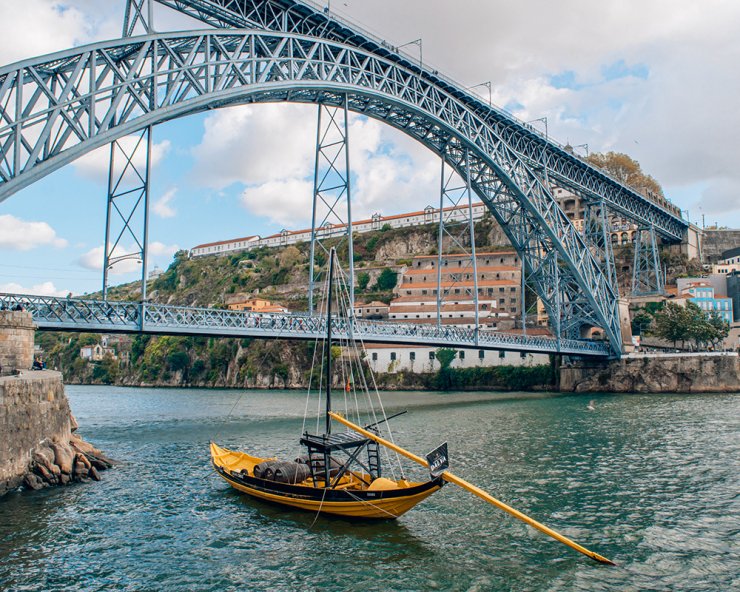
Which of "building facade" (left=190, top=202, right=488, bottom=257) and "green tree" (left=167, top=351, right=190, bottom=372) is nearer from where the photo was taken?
"green tree" (left=167, top=351, right=190, bottom=372)

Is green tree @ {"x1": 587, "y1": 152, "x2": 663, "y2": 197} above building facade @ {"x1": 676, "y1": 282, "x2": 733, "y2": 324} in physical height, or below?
above

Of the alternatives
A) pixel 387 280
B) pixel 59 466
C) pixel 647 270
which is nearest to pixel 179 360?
pixel 387 280

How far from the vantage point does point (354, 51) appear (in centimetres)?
3391

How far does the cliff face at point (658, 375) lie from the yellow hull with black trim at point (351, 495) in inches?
1715

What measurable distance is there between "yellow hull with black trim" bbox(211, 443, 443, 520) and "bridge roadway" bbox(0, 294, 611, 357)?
11.8m

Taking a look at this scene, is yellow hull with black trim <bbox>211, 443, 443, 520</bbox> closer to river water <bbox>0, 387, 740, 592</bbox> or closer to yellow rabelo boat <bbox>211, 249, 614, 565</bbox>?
yellow rabelo boat <bbox>211, 249, 614, 565</bbox>

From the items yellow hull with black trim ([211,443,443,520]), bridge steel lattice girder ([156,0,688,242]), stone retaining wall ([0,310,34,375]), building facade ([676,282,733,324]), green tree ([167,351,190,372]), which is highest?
bridge steel lattice girder ([156,0,688,242])

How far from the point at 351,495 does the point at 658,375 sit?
45.6 meters

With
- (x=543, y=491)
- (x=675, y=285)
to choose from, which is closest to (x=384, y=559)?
(x=543, y=491)

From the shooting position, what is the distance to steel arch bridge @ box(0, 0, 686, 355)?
2089 centimetres

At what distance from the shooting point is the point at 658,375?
5219cm

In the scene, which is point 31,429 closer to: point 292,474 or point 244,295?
point 292,474

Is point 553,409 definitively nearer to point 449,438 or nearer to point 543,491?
point 449,438

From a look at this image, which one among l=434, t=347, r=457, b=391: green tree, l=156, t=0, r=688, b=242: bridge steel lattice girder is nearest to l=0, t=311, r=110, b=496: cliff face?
l=156, t=0, r=688, b=242: bridge steel lattice girder
